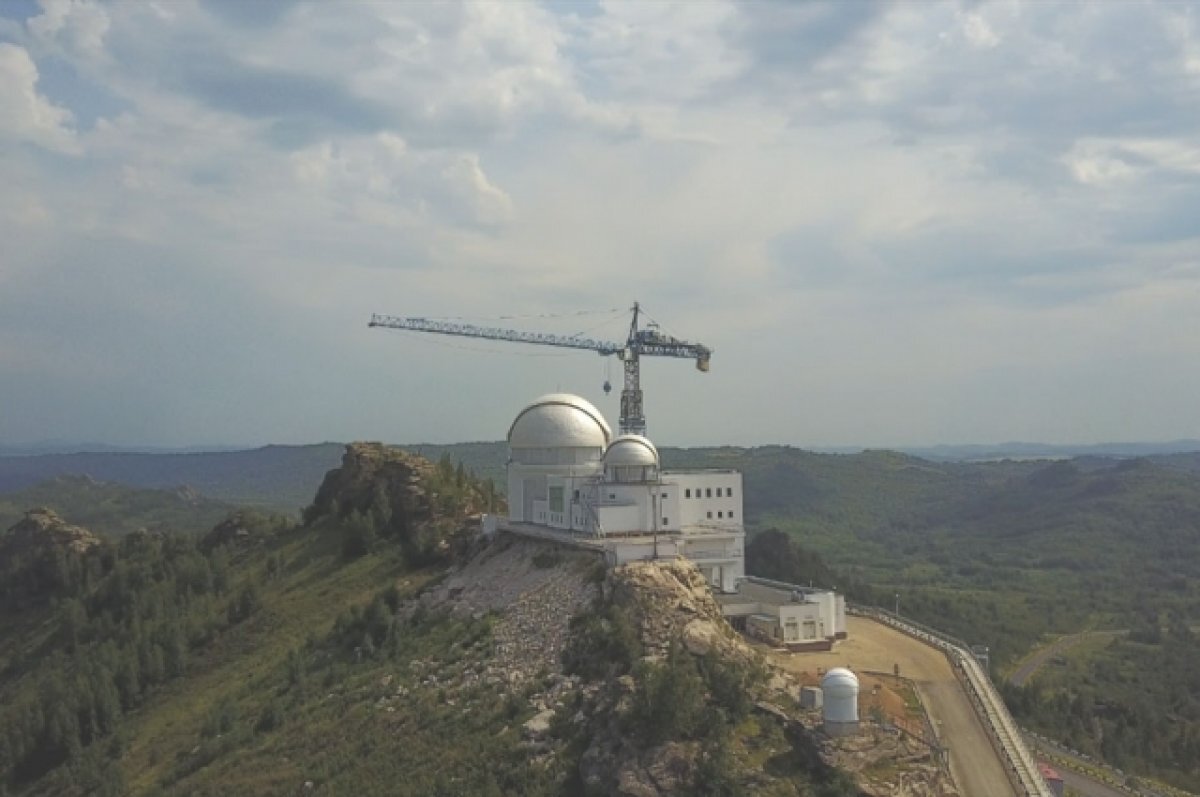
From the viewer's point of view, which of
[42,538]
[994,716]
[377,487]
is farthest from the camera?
[42,538]

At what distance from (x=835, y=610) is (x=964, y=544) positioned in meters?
159

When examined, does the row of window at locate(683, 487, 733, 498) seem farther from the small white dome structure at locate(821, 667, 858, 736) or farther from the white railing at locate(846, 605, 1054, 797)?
the small white dome structure at locate(821, 667, 858, 736)

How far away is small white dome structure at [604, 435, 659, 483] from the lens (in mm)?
52500

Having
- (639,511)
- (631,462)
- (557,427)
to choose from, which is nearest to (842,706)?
(639,511)

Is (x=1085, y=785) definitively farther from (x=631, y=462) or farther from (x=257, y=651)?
(x=257, y=651)

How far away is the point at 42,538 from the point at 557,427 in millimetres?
61358

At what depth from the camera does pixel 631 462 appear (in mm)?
52438

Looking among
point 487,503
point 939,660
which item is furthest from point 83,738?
point 939,660

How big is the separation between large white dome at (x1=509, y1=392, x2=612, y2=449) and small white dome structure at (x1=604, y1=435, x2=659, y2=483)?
5252 mm

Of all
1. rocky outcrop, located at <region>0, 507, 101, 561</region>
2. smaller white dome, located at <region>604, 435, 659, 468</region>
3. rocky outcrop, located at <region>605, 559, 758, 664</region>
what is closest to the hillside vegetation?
rocky outcrop, located at <region>605, 559, 758, 664</region>

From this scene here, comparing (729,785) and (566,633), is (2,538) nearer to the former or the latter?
(566,633)

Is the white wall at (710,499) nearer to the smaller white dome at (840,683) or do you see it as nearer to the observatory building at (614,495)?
the observatory building at (614,495)

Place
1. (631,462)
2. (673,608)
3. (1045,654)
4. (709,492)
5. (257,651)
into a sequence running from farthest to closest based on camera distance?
(1045,654), (257,651), (709,492), (631,462), (673,608)

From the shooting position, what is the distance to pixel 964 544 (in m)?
195
